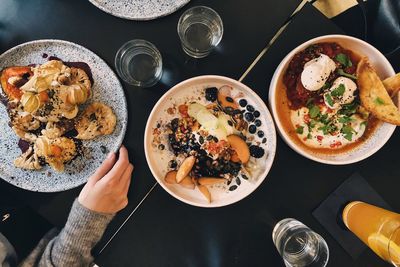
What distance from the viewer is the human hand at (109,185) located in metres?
1.16

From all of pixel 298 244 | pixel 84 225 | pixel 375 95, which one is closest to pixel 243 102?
pixel 375 95

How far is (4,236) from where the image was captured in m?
1.21

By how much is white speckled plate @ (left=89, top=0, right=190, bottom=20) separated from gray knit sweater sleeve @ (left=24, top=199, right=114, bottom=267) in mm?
578

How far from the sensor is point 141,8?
1162mm

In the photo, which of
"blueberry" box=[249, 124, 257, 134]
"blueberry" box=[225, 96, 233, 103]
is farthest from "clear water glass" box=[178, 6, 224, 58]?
"blueberry" box=[249, 124, 257, 134]

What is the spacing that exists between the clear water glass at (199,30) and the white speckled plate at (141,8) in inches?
1.8

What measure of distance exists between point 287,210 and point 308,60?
18.2 inches

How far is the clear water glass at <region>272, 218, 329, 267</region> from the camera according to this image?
Answer: 3.79 ft

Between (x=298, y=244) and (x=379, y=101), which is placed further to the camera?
(x=298, y=244)

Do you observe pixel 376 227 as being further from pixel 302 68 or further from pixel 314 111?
pixel 302 68

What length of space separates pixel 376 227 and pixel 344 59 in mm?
483

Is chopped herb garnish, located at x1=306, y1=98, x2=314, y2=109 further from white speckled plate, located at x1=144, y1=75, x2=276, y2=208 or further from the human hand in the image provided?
the human hand

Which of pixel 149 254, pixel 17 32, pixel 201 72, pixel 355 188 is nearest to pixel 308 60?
pixel 201 72

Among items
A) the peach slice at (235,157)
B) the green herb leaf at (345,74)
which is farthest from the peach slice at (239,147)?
the green herb leaf at (345,74)
